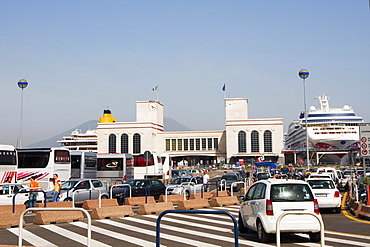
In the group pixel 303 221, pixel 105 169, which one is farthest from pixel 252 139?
pixel 303 221

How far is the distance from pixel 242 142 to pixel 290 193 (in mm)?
96084

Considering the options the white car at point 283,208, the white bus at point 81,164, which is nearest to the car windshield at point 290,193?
the white car at point 283,208

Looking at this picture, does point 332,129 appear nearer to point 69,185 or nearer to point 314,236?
point 69,185

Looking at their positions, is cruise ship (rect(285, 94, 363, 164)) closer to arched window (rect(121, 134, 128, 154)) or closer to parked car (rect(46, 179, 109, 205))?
arched window (rect(121, 134, 128, 154))

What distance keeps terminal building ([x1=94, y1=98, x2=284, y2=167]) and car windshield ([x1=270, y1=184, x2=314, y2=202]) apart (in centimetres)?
9119

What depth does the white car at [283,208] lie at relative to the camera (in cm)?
1023

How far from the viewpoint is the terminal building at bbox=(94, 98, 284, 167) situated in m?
105

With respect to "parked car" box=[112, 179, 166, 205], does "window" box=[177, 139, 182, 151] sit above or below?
above

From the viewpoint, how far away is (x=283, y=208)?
1055 centimetres

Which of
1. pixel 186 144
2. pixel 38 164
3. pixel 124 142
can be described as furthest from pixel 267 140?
pixel 38 164

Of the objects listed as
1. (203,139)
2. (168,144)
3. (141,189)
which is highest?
(203,139)

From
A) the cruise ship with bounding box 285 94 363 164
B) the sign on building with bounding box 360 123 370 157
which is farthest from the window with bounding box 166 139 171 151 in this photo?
the sign on building with bounding box 360 123 370 157

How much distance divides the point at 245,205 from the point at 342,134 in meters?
98.9

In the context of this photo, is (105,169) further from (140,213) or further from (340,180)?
(140,213)
